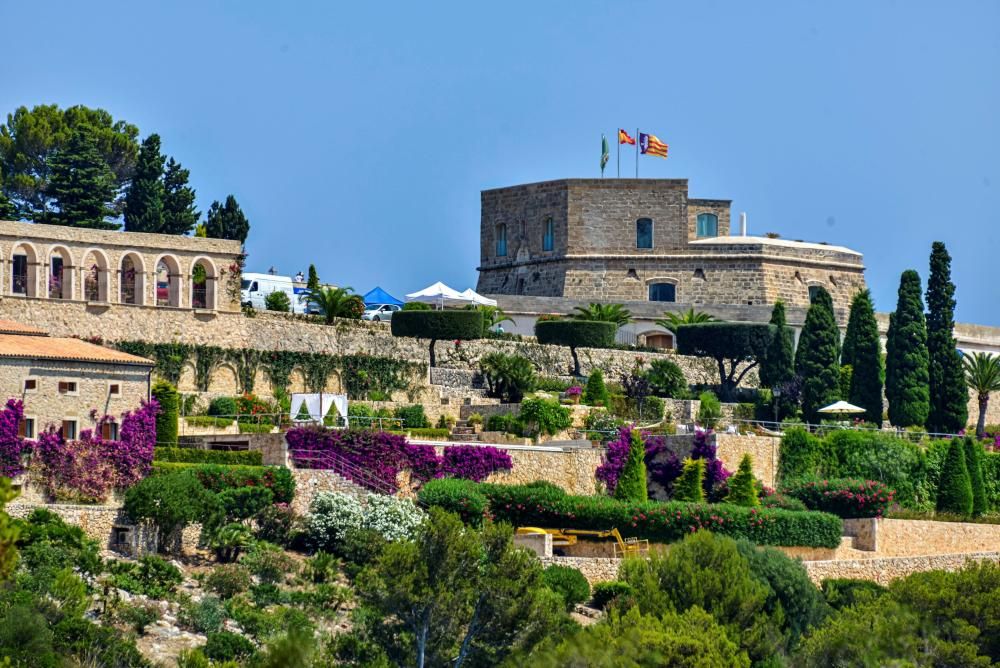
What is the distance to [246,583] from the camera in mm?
40094

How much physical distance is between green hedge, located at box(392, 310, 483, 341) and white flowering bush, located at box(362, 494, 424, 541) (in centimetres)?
1470

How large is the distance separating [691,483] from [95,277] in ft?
54.5

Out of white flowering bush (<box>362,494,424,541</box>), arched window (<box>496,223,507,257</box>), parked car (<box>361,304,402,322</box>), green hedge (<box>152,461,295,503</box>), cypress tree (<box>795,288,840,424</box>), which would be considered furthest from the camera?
arched window (<box>496,223,507,257</box>)

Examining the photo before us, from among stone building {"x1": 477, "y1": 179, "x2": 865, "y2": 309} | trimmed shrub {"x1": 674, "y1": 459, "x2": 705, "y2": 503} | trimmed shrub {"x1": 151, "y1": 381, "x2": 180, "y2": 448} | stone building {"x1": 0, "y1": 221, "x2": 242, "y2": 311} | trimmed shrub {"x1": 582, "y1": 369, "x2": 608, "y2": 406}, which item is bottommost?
trimmed shrub {"x1": 674, "y1": 459, "x2": 705, "y2": 503}

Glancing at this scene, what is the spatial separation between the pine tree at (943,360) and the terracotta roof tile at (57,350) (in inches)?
974

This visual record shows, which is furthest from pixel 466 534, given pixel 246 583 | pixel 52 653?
pixel 52 653

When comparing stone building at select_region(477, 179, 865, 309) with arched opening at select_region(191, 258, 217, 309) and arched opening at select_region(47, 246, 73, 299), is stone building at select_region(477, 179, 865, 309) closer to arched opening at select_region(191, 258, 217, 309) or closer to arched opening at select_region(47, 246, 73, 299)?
arched opening at select_region(191, 258, 217, 309)

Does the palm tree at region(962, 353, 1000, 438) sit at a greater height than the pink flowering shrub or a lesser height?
greater

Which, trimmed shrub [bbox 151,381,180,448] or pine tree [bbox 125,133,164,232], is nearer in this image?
trimmed shrub [bbox 151,381,180,448]

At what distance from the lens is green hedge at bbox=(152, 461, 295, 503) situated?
141ft

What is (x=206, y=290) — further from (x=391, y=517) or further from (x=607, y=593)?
(x=607, y=593)

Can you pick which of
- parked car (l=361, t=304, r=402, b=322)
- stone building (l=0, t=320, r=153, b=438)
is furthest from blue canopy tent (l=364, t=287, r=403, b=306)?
stone building (l=0, t=320, r=153, b=438)

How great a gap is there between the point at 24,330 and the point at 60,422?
19.6 feet

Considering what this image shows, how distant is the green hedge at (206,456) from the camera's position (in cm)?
4538
